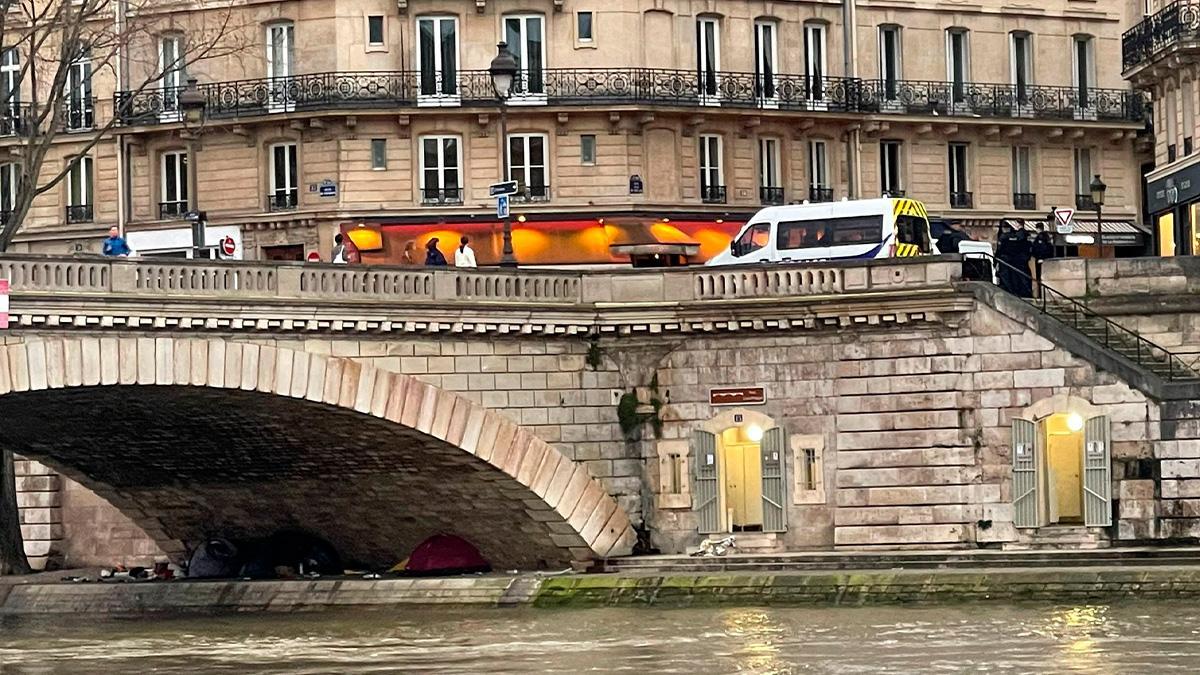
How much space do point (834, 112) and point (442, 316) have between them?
835 inches

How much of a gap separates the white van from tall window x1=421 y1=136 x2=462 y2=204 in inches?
476

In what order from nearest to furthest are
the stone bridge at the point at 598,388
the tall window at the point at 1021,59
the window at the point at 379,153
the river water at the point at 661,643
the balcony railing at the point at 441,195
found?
the river water at the point at 661,643, the stone bridge at the point at 598,388, the window at the point at 379,153, the balcony railing at the point at 441,195, the tall window at the point at 1021,59

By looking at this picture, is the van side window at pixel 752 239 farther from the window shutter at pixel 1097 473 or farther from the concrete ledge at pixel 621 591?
the window shutter at pixel 1097 473

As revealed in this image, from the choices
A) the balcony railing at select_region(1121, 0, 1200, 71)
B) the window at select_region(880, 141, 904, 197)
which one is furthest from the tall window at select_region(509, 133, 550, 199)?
the balcony railing at select_region(1121, 0, 1200, 71)

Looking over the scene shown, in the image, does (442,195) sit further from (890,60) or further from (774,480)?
(774,480)

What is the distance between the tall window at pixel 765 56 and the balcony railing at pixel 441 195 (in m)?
6.88

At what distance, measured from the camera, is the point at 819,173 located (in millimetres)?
80250

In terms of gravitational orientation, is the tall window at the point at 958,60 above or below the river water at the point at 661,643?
above

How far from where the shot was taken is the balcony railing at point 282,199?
77.8 metres

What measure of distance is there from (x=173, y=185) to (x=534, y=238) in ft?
27.4

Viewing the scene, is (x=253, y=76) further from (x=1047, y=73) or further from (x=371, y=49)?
(x=1047, y=73)

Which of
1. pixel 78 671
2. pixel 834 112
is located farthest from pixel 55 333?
pixel 834 112

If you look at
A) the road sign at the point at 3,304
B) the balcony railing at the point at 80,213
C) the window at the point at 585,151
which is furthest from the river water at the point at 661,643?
the balcony railing at the point at 80,213

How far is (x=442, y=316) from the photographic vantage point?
60.2 metres
